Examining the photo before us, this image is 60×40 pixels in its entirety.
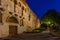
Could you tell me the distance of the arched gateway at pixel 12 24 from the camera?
25.2m

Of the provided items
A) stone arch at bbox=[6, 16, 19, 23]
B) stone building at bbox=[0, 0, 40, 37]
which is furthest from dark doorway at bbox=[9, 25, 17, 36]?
stone arch at bbox=[6, 16, 19, 23]

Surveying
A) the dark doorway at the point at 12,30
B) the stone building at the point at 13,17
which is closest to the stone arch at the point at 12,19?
the stone building at the point at 13,17

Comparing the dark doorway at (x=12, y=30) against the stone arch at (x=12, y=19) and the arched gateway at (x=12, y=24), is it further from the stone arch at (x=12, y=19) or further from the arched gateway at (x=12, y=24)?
the stone arch at (x=12, y=19)

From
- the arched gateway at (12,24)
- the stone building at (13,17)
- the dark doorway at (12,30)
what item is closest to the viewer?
the stone building at (13,17)

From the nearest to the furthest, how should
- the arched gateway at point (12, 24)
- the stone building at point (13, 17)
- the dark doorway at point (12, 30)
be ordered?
the stone building at point (13, 17)
the arched gateway at point (12, 24)
the dark doorway at point (12, 30)

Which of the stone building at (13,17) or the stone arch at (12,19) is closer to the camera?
the stone building at (13,17)

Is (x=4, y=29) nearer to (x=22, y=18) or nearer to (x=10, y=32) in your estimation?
(x=10, y=32)

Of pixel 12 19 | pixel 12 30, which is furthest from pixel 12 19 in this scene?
pixel 12 30

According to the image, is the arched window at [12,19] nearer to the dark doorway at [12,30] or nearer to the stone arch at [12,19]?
the stone arch at [12,19]

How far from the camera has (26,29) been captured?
99.5 feet

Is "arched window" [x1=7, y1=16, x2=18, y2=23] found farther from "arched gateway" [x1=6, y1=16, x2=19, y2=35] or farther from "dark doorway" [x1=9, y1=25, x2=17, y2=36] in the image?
"dark doorway" [x1=9, y1=25, x2=17, y2=36]

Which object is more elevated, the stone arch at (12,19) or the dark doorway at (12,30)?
the stone arch at (12,19)

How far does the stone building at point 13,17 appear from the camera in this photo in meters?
23.7

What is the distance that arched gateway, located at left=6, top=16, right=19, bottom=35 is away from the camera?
25.2m
